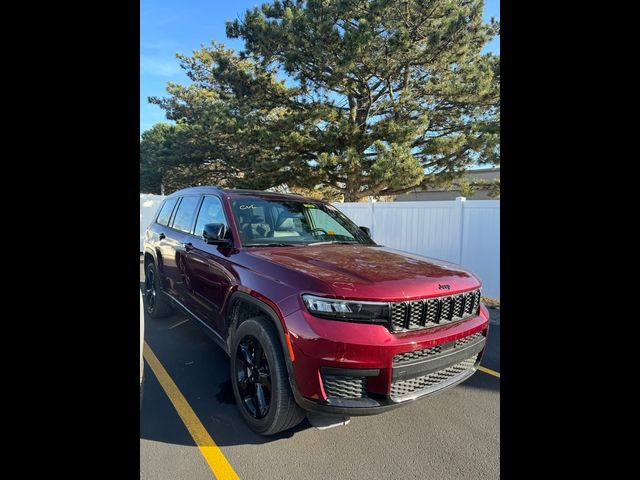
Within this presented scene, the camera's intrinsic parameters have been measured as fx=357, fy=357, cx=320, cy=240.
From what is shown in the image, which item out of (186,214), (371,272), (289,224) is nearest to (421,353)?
(371,272)

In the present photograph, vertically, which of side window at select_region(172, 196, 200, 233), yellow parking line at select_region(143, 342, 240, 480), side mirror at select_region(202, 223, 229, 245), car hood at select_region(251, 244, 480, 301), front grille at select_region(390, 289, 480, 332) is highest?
side window at select_region(172, 196, 200, 233)

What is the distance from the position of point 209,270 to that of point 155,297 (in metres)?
2.32

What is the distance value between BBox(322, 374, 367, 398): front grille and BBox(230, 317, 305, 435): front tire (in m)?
0.33

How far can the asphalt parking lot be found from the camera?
89.6 inches

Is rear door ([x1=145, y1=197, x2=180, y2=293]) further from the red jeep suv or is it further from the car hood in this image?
the car hood

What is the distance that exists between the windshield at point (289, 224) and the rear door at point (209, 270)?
0.21 meters

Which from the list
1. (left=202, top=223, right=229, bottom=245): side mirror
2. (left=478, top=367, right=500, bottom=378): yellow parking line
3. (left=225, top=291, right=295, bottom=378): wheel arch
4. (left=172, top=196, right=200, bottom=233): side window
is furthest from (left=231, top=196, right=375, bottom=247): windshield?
(left=478, top=367, right=500, bottom=378): yellow parking line

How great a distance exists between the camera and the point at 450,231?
7766mm

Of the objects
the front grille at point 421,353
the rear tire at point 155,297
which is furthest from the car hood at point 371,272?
the rear tire at point 155,297

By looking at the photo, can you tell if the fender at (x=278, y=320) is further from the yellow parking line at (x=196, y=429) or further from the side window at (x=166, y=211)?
the side window at (x=166, y=211)

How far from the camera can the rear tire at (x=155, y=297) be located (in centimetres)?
509

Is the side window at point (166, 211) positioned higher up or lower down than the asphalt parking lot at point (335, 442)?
higher up

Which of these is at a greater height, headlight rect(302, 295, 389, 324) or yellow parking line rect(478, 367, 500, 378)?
headlight rect(302, 295, 389, 324)
